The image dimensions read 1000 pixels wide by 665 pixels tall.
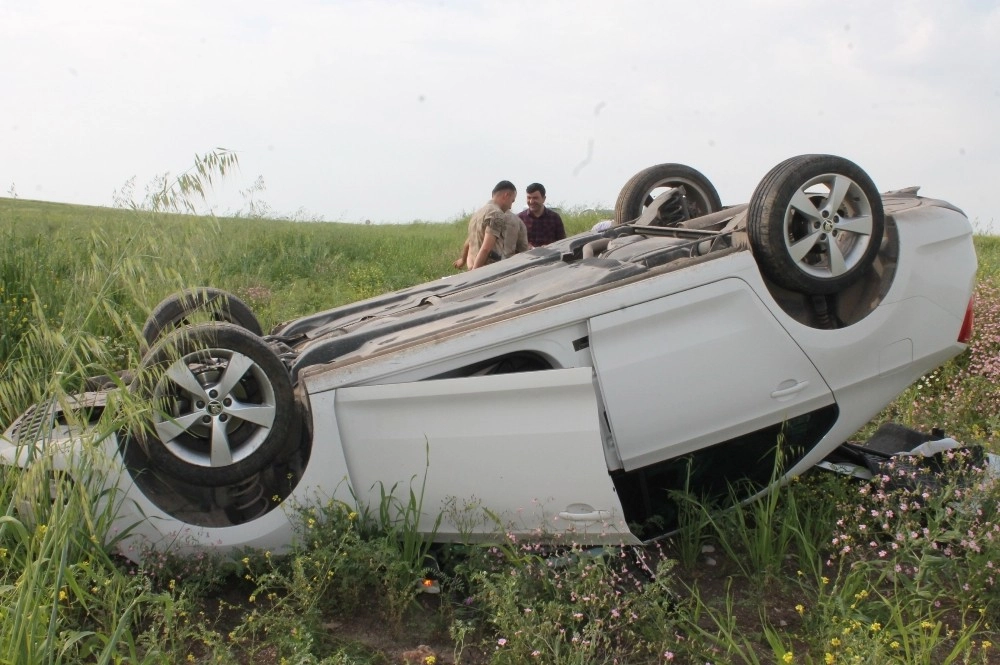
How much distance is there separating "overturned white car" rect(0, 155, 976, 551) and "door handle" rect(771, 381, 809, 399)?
0.06ft

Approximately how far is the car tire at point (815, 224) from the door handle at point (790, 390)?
1.32 ft

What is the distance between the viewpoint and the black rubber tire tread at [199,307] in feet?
13.9

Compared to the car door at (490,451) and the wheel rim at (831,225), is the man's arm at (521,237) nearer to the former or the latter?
the wheel rim at (831,225)

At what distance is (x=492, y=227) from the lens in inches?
311

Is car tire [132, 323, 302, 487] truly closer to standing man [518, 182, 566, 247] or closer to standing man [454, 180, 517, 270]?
standing man [454, 180, 517, 270]

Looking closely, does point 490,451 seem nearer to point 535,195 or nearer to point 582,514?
point 582,514

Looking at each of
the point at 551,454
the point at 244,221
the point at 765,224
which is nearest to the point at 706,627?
the point at 551,454

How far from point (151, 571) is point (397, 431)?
1.07 m

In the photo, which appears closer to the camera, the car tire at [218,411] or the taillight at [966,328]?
the car tire at [218,411]

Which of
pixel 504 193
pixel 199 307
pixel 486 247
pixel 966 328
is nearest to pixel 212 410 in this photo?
pixel 199 307

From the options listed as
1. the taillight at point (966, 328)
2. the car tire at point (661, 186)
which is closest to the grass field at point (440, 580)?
the taillight at point (966, 328)

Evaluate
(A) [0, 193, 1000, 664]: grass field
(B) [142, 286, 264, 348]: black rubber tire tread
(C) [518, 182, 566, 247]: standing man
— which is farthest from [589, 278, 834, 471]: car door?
(C) [518, 182, 566, 247]: standing man

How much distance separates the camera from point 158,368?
3375mm

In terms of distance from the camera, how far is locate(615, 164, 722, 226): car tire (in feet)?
18.3
